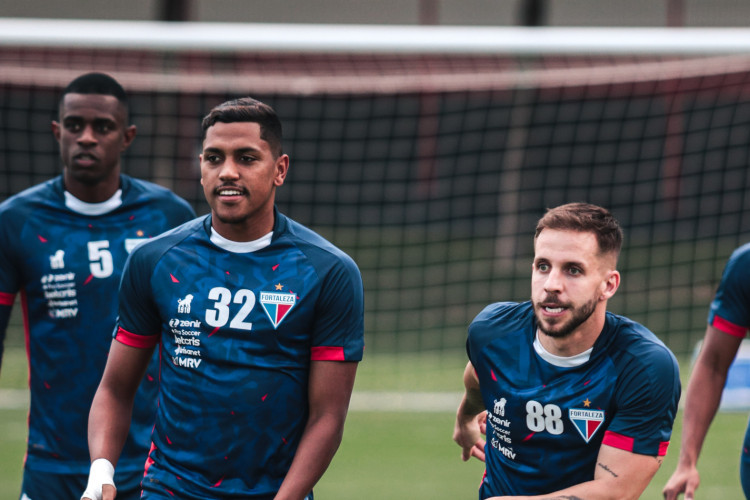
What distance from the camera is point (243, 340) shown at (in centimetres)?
353

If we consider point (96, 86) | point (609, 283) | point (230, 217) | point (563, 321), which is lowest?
point (563, 321)

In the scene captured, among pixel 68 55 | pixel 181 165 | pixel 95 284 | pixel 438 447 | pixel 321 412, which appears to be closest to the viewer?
pixel 321 412

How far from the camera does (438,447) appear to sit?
846cm

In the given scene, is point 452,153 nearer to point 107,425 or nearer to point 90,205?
point 90,205

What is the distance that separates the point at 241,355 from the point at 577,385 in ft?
3.77

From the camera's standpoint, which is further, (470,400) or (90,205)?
(90,205)

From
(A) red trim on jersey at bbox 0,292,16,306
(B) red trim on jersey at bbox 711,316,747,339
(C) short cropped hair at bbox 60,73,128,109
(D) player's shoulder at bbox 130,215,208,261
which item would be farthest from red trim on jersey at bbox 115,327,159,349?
(B) red trim on jersey at bbox 711,316,747,339

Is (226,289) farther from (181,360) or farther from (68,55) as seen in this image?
(68,55)

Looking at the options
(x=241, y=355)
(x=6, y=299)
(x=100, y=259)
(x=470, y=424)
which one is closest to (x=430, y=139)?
(x=100, y=259)

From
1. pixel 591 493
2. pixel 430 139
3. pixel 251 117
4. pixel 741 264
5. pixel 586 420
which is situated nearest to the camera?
pixel 591 493

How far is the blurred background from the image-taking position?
7.33m

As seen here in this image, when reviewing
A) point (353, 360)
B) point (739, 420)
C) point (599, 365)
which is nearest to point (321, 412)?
point (353, 360)

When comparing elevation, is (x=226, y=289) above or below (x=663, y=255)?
above

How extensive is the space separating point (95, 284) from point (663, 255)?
53.0ft
